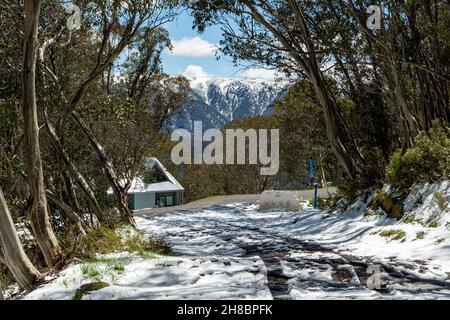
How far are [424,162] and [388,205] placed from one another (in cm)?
129

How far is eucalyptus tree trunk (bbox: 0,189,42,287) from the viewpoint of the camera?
5867mm

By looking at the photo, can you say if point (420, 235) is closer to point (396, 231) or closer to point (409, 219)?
point (396, 231)

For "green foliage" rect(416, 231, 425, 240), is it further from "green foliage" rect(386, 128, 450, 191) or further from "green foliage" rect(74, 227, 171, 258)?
"green foliage" rect(74, 227, 171, 258)

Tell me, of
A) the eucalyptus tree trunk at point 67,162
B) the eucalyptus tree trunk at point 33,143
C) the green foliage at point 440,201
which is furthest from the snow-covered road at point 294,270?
the eucalyptus tree trunk at point 67,162

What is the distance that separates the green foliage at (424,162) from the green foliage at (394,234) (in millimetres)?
1460

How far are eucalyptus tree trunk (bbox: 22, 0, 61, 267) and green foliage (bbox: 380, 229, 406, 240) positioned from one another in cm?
585

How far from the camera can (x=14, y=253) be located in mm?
6082

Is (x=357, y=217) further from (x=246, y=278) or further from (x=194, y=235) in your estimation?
(x=246, y=278)

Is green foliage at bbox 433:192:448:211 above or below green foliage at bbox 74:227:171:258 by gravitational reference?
above

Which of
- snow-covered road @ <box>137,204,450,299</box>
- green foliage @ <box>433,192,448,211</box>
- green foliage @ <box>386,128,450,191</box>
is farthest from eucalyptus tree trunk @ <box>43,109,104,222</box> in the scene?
green foliage @ <box>433,192,448,211</box>

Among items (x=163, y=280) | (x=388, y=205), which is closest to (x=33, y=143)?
(x=163, y=280)

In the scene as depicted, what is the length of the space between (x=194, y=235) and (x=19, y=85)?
19.9 ft
